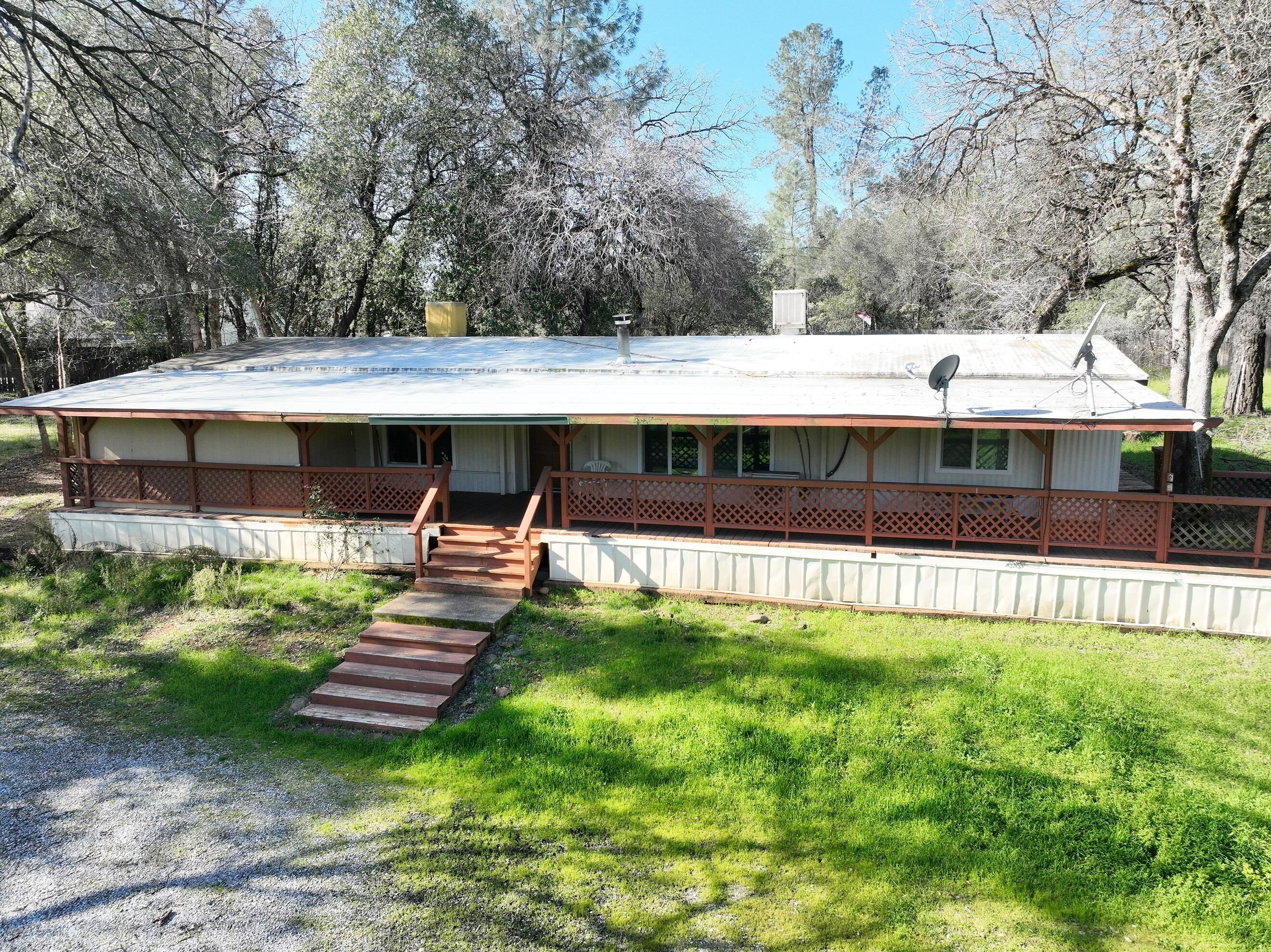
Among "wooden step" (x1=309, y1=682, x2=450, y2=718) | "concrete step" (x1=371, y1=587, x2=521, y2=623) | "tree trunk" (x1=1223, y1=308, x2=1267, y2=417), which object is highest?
"tree trunk" (x1=1223, y1=308, x2=1267, y2=417)

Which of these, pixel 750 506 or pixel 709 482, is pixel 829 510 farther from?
pixel 709 482

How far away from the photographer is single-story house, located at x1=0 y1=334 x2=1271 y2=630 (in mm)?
10070

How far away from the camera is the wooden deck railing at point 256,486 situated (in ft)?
40.4

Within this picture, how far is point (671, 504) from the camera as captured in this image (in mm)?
11547

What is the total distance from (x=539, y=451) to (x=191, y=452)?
5.64 meters

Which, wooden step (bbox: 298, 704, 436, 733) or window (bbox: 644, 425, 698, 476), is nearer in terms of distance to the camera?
wooden step (bbox: 298, 704, 436, 733)

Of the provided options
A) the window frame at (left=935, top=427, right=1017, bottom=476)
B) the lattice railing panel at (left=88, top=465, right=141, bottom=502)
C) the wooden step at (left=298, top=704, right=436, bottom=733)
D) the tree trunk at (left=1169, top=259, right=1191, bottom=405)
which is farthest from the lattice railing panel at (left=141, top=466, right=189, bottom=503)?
the tree trunk at (left=1169, top=259, right=1191, bottom=405)

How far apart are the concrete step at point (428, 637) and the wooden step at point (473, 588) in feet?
3.23

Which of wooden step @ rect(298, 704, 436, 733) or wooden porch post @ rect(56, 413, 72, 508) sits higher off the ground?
wooden porch post @ rect(56, 413, 72, 508)

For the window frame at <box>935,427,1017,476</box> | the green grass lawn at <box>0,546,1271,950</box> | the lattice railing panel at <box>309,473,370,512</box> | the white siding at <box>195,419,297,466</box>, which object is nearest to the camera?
the green grass lawn at <box>0,546,1271,950</box>

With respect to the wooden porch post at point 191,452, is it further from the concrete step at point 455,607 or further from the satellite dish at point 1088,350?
the satellite dish at point 1088,350

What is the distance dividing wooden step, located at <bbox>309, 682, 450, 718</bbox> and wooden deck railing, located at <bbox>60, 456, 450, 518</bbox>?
348 cm

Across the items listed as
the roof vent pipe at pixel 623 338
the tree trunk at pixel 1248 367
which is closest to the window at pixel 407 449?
the roof vent pipe at pixel 623 338

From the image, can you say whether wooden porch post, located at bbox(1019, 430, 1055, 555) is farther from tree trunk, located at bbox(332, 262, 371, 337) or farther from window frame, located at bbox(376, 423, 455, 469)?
tree trunk, located at bbox(332, 262, 371, 337)
